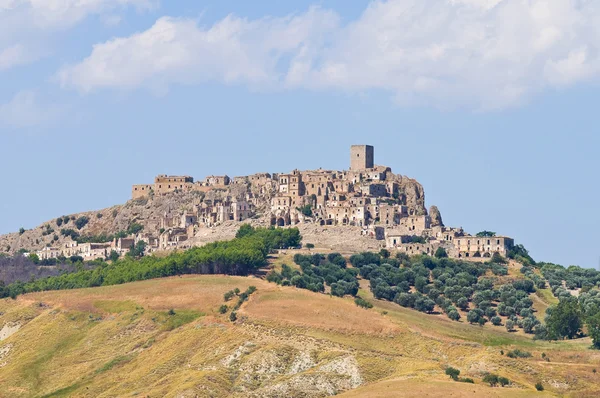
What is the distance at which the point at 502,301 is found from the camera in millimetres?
169250

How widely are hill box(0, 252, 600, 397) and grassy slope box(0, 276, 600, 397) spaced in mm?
180

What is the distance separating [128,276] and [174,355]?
5193cm

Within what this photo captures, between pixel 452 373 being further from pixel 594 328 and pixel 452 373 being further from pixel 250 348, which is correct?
pixel 594 328

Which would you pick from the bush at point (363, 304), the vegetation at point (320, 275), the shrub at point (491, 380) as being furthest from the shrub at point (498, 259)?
the shrub at point (491, 380)

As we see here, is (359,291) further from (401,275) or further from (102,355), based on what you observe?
(102,355)

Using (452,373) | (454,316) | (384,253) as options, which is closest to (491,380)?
(452,373)

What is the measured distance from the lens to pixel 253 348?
12156 centimetres

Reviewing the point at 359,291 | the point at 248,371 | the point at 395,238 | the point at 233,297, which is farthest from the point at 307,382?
the point at 395,238

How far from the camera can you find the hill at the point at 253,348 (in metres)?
112

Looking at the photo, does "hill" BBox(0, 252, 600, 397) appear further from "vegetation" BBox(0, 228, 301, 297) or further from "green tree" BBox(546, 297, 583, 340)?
"vegetation" BBox(0, 228, 301, 297)

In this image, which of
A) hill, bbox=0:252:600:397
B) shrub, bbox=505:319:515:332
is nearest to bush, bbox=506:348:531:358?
hill, bbox=0:252:600:397

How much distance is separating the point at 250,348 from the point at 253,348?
0.93 ft

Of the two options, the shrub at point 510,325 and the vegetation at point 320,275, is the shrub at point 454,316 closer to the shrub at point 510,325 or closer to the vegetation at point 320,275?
the shrub at point 510,325

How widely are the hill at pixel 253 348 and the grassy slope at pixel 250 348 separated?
18 cm
